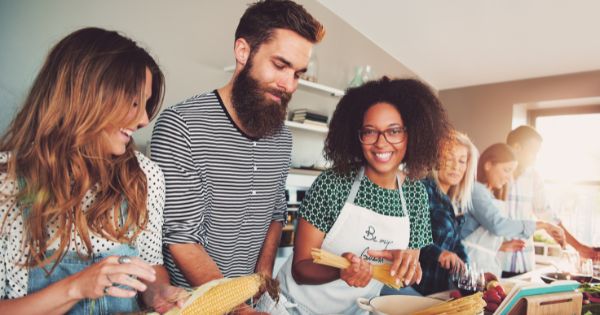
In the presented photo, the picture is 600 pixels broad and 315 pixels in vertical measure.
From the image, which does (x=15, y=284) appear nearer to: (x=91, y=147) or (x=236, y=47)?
(x=91, y=147)

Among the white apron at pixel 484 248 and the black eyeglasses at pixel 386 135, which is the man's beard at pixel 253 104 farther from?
the white apron at pixel 484 248

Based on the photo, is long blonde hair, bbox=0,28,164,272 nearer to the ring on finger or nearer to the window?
the ring on finger

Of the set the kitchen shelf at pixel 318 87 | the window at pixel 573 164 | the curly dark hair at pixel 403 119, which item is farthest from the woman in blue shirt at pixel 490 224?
the window at pixel 573 164

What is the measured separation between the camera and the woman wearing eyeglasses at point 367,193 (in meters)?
1.45

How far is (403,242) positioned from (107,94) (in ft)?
3.74

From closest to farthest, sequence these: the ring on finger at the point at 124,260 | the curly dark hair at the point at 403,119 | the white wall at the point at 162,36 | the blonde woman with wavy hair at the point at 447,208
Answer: the ring on finger at the point at 124,260 < the curly dark hair at the point at 403,119 < the blonde woman with wavy hair at the point at 447,208 < the white wall at the point at 162,36

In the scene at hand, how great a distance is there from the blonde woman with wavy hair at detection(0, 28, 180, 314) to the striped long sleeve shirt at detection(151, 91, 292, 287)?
248 millimetres

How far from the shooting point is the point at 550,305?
1116mm

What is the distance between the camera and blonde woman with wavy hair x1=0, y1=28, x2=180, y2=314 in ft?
2.96

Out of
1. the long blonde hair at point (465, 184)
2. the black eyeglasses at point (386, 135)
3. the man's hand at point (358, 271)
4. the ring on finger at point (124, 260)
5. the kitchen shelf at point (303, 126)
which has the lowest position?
the man's hand at point (358, 271)

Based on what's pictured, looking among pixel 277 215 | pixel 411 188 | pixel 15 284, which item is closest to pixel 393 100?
pixel 411 188

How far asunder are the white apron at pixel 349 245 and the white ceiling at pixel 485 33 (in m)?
3.22

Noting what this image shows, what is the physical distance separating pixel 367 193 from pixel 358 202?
5 centimetres

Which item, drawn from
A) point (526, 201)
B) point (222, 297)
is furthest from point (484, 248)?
point (222, 297)
